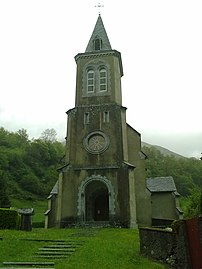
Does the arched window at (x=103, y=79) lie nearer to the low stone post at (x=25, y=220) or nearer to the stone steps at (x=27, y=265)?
the low stone post at (x=25, y=220)

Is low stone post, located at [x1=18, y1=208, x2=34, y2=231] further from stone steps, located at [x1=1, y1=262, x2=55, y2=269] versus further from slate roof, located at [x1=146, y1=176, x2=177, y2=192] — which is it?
slate roof, located at [x1=146, y1=176, x2=177, y2=192]

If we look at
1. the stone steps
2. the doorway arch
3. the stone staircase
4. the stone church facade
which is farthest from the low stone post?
the stone steps

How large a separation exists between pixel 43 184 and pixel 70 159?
47.1 metres

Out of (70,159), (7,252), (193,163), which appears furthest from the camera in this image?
(193,163)

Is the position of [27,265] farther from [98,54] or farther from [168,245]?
[98,54]

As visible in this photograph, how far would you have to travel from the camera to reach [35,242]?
1592cm

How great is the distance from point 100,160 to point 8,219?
9.82 meters

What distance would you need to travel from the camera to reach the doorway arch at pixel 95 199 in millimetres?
26594

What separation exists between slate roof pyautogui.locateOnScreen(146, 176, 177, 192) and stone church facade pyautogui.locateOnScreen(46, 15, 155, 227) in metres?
7.42

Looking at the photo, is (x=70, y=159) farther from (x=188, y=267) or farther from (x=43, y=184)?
(x=43, y=184)

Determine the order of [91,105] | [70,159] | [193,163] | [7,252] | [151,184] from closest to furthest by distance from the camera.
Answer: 1. [7,252]
2. [70,159]
3. [91,105]
4. [151,184]
5. [193,163]

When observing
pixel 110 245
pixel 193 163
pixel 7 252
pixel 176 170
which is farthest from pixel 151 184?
pixel 193 163

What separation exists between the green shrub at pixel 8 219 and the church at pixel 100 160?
4958mm

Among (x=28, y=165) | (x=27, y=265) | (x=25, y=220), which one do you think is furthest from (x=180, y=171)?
(x=27, y=265)
